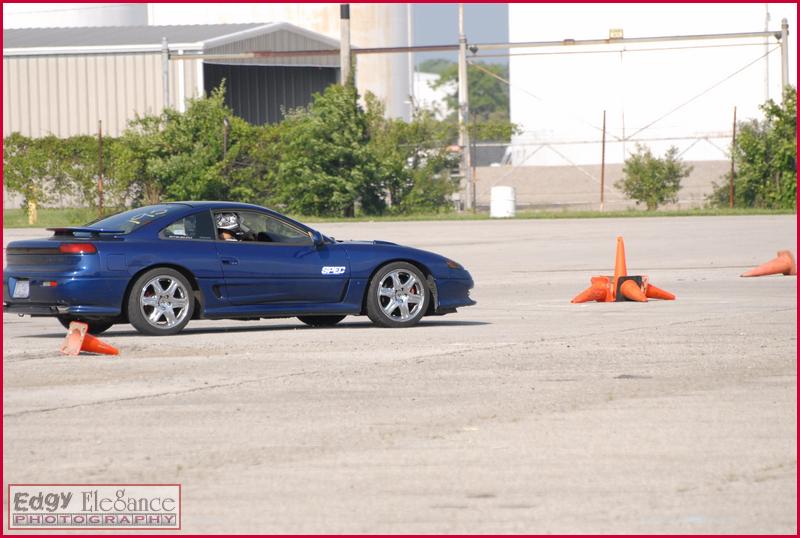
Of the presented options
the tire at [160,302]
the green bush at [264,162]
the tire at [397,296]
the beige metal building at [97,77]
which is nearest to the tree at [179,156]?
the green bush at [264,162]

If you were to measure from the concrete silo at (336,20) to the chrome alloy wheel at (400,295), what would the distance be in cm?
5047

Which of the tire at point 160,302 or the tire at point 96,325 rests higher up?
the tire at point 160,302

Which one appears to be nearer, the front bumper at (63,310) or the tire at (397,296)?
the front bumper at (63,310)

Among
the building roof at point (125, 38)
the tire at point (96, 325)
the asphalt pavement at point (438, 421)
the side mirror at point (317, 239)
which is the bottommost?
the asphalt pavement at point (438, 421)

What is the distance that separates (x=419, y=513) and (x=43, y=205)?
118 feet

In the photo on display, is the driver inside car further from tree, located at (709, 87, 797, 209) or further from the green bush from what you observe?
tree, located at (709, 87, 797, 209)

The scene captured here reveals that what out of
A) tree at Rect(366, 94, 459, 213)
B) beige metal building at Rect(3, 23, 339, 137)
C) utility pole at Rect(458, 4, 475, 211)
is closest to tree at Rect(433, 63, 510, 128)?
beige metal building at Rect(3, 23, 339, 137)

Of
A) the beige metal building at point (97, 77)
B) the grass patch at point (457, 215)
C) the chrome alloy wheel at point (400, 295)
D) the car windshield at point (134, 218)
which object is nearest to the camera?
the car windshield at point (134, 218)

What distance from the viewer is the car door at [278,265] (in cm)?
1356

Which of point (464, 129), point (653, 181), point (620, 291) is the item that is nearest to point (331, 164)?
point (464, 129)

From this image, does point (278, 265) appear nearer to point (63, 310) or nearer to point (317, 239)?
point (317, 239)

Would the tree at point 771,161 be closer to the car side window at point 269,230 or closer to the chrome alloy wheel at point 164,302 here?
the car side window at point 269,230

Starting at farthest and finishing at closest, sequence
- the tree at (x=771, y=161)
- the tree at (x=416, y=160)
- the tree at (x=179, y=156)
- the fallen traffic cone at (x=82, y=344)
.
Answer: the tree at (x=416, y=160), the tree at (x=179, y=156), the tree at (x=771, y=161), the fallen traffic cone at (x=82, y=344)

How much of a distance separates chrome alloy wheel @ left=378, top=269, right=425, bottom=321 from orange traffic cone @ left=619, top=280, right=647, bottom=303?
3.62 metres
